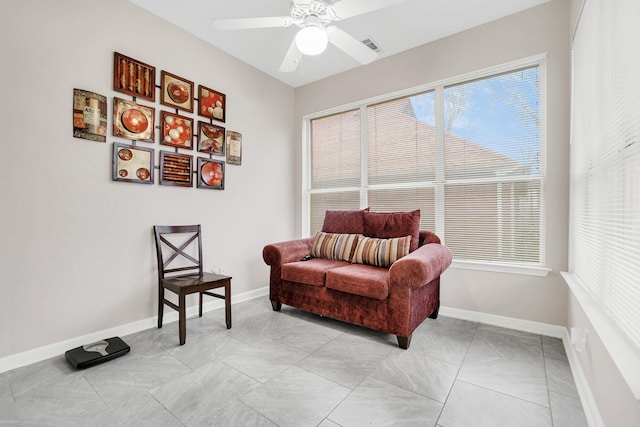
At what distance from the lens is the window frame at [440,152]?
2.54 meters

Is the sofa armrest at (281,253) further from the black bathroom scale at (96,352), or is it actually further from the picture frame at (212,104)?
the picture frame at (212,104)

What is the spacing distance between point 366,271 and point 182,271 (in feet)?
6.00

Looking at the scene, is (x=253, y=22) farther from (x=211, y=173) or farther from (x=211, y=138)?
(x=211, y=173)

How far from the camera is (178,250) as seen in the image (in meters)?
2.72

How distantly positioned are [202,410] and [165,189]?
197cm

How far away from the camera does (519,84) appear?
106 inches

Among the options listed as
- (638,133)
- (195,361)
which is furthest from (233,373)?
(638,133)

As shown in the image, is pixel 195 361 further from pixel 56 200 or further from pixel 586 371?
pixel 586 371

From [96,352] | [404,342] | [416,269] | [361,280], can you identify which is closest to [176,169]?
[96,352]

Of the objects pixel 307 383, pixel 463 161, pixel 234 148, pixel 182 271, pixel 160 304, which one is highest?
pixel 234 148

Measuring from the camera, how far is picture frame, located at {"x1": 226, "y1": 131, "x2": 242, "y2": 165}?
130 inches

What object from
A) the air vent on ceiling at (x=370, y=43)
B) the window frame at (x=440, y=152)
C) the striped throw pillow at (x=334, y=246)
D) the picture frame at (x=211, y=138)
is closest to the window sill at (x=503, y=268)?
the window frame at (x=440, y=152)

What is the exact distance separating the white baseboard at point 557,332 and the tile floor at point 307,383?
2.1 inches

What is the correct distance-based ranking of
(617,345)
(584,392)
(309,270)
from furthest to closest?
(309,270) → (584,392) → (617,345)
